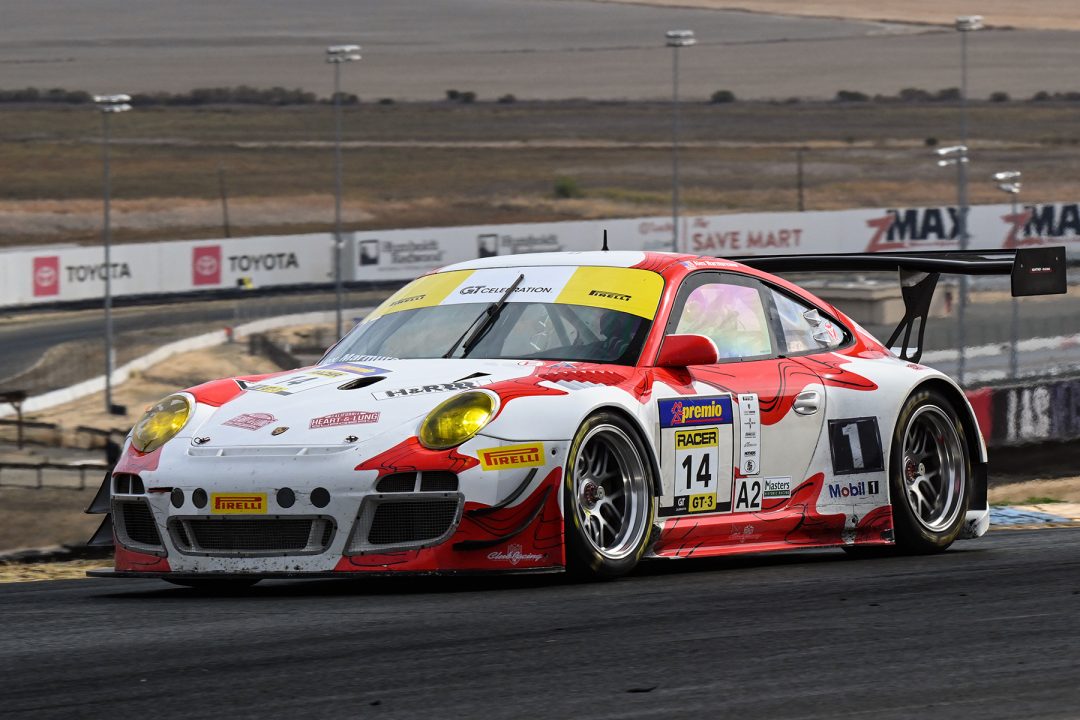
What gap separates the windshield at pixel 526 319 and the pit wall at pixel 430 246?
3749 centimetres

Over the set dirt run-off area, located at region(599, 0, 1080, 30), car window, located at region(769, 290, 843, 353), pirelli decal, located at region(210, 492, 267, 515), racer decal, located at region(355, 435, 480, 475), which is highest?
dirt run-off area, located at region(599, 0, 1080, 30)

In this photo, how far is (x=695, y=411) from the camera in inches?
288

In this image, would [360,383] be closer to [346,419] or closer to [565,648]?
[346,419]

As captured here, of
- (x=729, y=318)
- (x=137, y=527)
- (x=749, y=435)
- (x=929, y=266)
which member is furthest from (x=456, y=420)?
(x=929, y=266)

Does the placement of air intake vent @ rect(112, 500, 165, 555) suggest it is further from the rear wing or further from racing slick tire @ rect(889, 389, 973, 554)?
the rear wing

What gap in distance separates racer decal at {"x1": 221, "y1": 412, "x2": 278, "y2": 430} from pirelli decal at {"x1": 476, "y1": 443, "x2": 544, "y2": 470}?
82cm

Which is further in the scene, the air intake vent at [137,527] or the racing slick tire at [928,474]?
the racing slick tire at [928,474]

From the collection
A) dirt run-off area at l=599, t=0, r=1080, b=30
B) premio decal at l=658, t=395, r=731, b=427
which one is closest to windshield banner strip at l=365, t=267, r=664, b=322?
premio decal at l=658, t=395, r=731, b=427

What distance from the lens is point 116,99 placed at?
45500 millimetres

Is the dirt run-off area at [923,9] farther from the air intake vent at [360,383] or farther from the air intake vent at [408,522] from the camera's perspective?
the air intake vent at [408,522]

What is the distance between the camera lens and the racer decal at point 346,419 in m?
6.64

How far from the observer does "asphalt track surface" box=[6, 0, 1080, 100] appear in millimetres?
90375

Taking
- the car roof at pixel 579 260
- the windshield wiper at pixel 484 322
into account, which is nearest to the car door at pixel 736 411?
the car roof at pixel 579 260

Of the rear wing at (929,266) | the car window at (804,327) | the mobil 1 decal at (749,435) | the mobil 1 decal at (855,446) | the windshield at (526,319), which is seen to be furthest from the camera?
the rear wing at (929,266)
